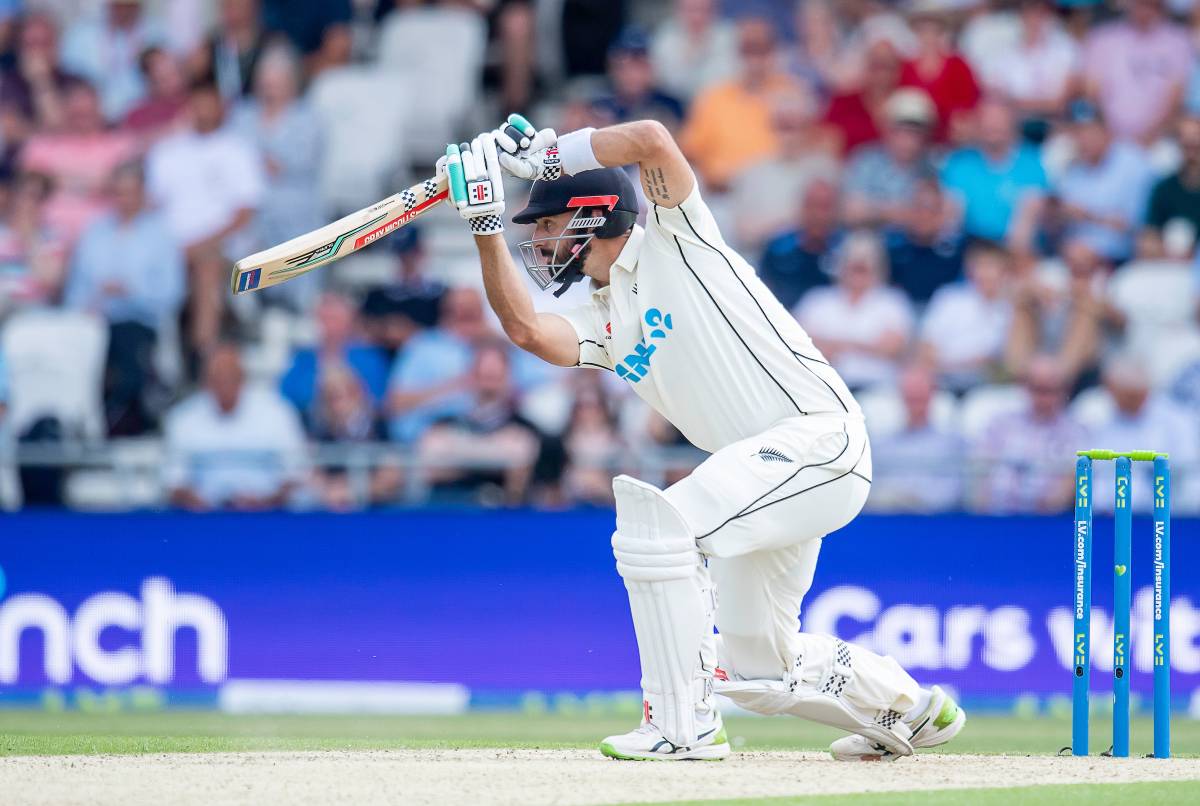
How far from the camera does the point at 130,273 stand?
10555mm

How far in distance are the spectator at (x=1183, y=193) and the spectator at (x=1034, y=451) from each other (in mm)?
1475

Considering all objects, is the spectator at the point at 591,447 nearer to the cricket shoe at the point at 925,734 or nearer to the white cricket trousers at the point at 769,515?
the cricket shoe at the point at 925,734

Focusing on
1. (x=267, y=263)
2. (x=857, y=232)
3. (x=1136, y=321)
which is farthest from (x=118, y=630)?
(x=1136, y=321)

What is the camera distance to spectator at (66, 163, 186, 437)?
1034 centimetres

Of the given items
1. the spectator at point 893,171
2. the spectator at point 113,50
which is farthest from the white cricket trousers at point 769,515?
the spectator at point 113,50

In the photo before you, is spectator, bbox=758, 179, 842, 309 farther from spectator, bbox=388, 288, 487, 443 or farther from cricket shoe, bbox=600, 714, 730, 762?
cricket shoe, bbox=600, 714, 730, 762

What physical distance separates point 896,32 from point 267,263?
7436 millimetres

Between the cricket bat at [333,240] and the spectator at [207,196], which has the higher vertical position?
the spectator at [207,196]

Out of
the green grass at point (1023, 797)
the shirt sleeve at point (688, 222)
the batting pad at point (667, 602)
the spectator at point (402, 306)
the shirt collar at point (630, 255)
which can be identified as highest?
the spectator at point (402, 306)

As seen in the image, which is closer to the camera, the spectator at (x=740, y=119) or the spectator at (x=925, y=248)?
the spectator at (x=925, y=248)

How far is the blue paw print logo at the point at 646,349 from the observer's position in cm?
→ 532

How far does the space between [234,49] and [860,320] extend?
4.47 metres

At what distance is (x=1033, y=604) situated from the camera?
8641 mm

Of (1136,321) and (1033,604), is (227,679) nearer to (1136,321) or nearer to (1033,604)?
(1033,604)
